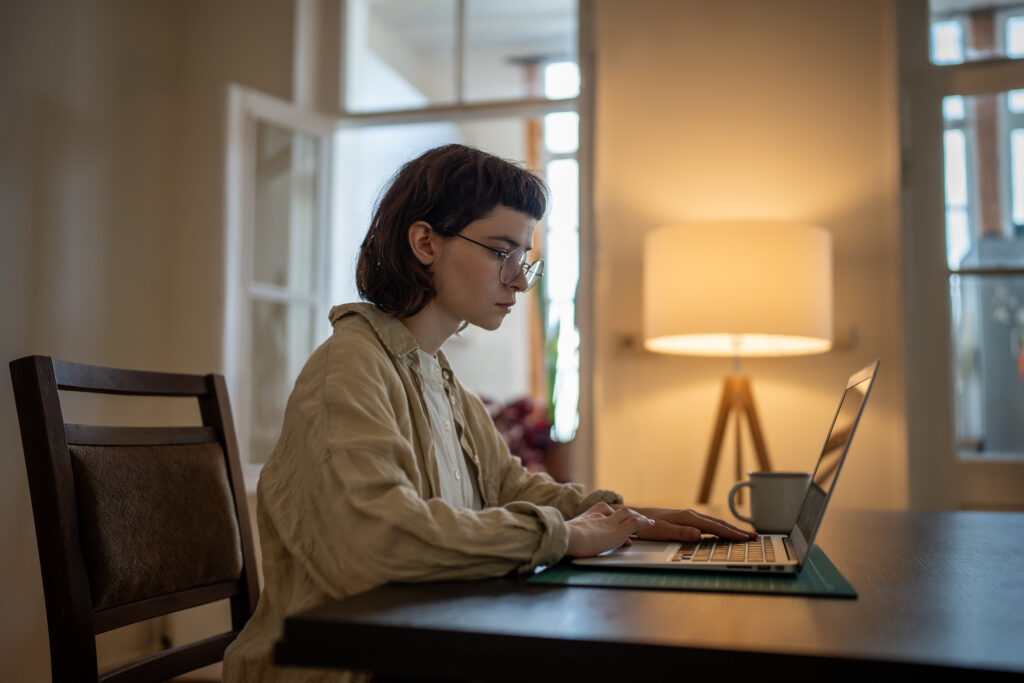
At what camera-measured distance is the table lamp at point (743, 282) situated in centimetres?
248

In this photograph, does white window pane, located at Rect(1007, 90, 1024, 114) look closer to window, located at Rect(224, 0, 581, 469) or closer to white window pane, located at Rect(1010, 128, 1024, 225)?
white window pane, located at Rect(1010, 128, 1024, 225)

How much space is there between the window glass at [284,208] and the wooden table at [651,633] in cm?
259

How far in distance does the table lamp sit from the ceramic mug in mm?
1165

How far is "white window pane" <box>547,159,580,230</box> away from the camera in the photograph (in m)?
5.48

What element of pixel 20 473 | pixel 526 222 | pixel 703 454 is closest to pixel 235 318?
pixel 20 473

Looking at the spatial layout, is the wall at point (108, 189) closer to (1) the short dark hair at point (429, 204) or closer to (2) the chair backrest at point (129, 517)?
(2) the chair backrest at point (129, 517)

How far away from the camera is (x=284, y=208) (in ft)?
11.0

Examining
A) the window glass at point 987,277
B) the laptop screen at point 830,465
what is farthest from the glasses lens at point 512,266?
the window glass at point 987,277

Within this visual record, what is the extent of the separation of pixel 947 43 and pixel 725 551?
2.47 meters

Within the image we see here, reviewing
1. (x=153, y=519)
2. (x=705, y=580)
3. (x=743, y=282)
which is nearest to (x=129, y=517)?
(x=153, y=519)

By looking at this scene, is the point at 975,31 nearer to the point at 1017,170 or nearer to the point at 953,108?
the point at 953,108

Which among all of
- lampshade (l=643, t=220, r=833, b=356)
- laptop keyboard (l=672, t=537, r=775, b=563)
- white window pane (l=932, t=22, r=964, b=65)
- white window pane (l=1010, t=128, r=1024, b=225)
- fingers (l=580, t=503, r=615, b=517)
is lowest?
laptop keyboard (l=672, t=537, r=775, b=563)

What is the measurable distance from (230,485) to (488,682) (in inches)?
34.1

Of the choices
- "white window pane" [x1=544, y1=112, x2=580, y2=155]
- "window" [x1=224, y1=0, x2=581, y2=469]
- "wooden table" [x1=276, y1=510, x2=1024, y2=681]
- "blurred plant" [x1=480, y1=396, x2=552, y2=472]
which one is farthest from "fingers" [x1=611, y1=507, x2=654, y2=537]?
"white window pane" [x1=544, y1=112, x2=580, y2=155]
